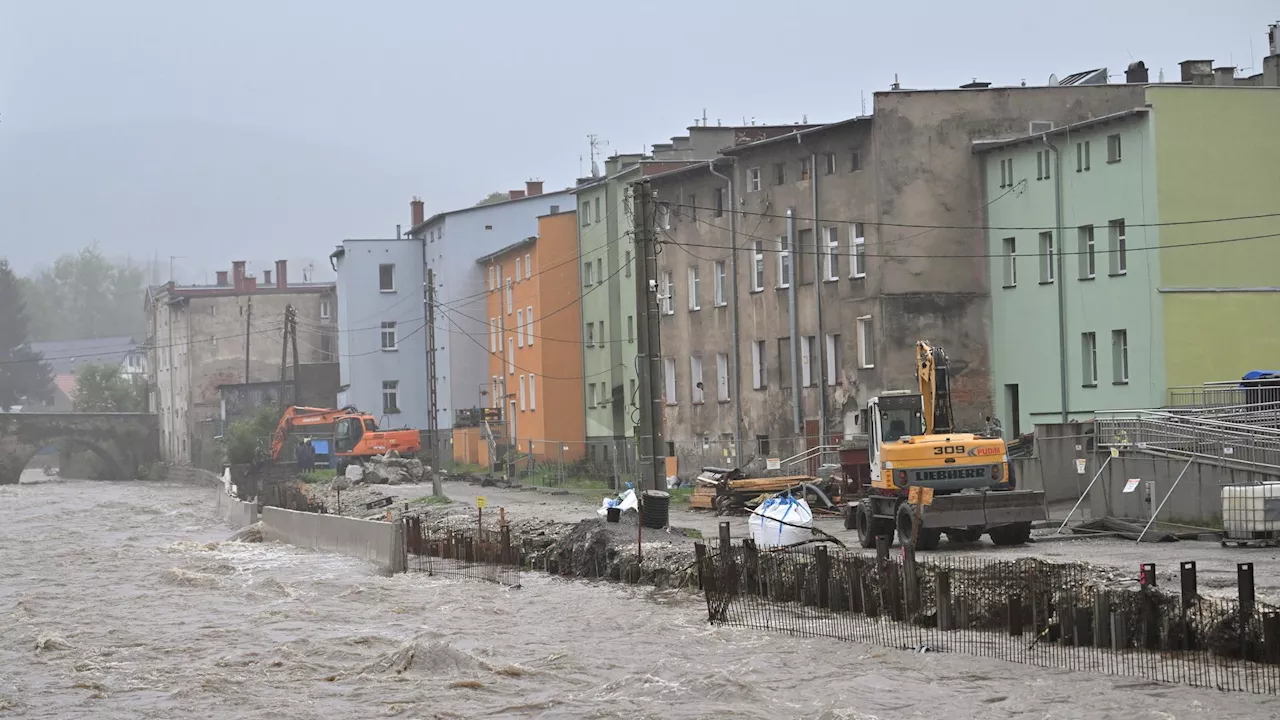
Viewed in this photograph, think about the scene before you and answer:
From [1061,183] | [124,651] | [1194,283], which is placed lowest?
[124,651]

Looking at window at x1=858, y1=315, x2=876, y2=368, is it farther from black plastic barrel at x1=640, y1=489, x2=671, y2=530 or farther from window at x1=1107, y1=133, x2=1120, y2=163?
black plastic barrel at x1=640, y1=489, x2=671, y2=530

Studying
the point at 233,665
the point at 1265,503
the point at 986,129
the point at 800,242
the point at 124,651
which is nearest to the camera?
the point at 233,665

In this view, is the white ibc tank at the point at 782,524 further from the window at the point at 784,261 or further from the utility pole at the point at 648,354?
the window at the point at 784,261

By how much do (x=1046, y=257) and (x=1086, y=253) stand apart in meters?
1.97

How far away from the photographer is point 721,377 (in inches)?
2329

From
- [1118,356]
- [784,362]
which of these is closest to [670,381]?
[784,362]

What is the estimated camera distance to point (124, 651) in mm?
23734

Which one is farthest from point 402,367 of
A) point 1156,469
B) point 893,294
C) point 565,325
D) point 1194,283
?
point 1156,469

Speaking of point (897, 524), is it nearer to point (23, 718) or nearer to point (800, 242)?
point (23, 718)

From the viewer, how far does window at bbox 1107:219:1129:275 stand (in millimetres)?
43781

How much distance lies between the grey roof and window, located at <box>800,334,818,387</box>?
136223 millimetres

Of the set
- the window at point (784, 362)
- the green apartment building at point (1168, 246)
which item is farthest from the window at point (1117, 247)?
the window at point (784, 362)

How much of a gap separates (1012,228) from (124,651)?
31.5 metres

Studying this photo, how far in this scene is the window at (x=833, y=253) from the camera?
52000 mm
